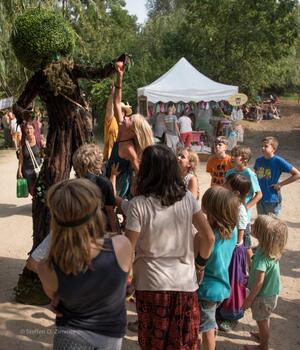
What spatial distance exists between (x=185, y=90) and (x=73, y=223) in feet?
39.3

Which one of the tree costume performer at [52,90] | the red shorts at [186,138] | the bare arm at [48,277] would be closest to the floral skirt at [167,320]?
the bare arm at [48,277]

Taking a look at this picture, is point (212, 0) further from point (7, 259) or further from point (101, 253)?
point (101, 253)

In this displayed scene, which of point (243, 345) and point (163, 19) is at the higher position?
point (163, 19)

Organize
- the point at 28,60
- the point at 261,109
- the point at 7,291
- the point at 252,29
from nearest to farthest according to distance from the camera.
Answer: the point at 28,60 → the point at 7,291 → the point at 252,29 → the point at 261,109

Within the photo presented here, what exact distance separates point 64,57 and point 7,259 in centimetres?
272

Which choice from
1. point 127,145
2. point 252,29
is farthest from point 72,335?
point 252,29

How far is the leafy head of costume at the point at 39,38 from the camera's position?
3.57m

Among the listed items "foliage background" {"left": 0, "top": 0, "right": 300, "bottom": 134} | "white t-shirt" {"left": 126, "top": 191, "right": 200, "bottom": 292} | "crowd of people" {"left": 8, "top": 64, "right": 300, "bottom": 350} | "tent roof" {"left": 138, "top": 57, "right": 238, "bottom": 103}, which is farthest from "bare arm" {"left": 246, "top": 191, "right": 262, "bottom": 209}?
"foliage background" {"left": 0, "top": 0, "right": 300, "bottom": 134}

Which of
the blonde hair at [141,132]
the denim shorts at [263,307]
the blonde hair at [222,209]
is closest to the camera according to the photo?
the blonde hair at [222,209]

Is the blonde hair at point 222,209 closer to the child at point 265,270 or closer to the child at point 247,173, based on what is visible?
the child at point 265,270

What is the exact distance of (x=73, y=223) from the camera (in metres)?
1.81

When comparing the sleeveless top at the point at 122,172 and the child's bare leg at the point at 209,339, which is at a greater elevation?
the sleeveless top at the point at 122,172

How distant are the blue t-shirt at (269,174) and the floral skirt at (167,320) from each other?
104 inches

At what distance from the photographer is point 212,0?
20.7m
